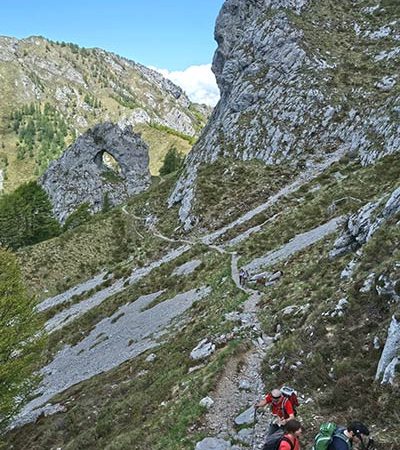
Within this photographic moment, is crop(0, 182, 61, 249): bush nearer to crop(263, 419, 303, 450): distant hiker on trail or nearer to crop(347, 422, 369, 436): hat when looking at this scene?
crop(263, 419, 303, 450): distant hiker on trail

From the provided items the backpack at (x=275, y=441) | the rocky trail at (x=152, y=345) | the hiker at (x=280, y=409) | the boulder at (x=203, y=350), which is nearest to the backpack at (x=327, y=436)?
the backpack at (x=275, y=441)

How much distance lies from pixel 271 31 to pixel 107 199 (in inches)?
2557

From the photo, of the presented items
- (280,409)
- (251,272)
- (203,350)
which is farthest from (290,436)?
(251,272)

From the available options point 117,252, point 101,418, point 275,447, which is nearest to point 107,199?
point 117,252

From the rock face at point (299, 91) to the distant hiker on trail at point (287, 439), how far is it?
4822 centimetres

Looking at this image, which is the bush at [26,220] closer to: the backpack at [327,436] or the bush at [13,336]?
the bush at [13,336]

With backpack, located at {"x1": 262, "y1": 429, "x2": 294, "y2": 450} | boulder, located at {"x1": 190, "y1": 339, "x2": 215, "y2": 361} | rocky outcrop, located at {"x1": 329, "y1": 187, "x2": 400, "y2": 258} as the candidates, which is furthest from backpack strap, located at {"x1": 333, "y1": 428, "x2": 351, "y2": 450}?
rocky outcrop, located at {"x1": 329, "y1": 187, "x2": 400, "y2": 258}

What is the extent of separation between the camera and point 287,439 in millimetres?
9664

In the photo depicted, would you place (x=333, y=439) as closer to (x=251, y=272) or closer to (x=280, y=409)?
(x=280, y=409)

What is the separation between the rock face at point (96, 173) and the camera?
126306 mm

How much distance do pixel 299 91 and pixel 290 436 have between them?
72582 mm

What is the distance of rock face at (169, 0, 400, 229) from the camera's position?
68.0 meters

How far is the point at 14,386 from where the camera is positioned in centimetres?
2867

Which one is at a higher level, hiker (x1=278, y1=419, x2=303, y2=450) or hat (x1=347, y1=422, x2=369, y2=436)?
hiker (x1=278, y1=419, x2=303, y2=450)
